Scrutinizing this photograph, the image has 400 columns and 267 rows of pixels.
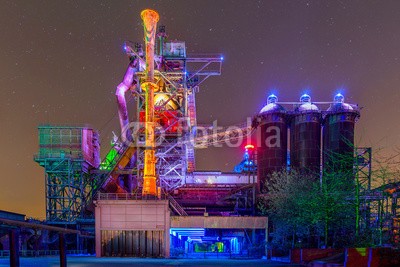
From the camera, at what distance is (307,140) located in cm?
4759

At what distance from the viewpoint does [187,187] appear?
51.6 meters

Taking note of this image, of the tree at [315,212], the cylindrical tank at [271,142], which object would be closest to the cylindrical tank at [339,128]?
the cylindrical tank at [271,142]

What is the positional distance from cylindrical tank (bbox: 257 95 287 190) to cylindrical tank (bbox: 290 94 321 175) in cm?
159

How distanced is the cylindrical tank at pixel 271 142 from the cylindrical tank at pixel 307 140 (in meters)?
1.59

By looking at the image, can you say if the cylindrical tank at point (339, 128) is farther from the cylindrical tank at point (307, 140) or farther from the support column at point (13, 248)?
the support column at point (13, 248)

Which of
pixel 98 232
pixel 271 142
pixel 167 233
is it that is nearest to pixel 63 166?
pixel 98 232

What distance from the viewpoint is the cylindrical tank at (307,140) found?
47094mm

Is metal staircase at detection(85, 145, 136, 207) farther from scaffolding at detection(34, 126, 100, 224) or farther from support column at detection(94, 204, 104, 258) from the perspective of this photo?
support column at detection(94, 204, 104, 258)

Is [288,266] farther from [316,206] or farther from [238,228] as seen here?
[238,228]

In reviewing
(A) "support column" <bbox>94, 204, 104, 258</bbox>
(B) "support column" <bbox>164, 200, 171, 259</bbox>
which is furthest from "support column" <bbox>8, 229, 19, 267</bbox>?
(A) "support column" <bbox>94, 204, 104, 258</bbox>

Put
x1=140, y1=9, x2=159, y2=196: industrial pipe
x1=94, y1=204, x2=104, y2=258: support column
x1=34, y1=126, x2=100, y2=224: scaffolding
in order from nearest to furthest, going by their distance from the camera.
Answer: x1=94, y1=204, x2=104, y2=258: support column
x1=140, y1=9, x2=159, y2=196: industrial pipe
x1=34, y1=126, x2=100, y2=224: scaffolding

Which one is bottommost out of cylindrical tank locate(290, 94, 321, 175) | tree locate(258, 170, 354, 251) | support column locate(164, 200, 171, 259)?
support column locate(164, 200, 171, 259)

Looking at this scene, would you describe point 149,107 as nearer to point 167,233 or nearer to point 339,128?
point 167,233

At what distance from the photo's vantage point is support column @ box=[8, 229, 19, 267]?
22.3 ft
